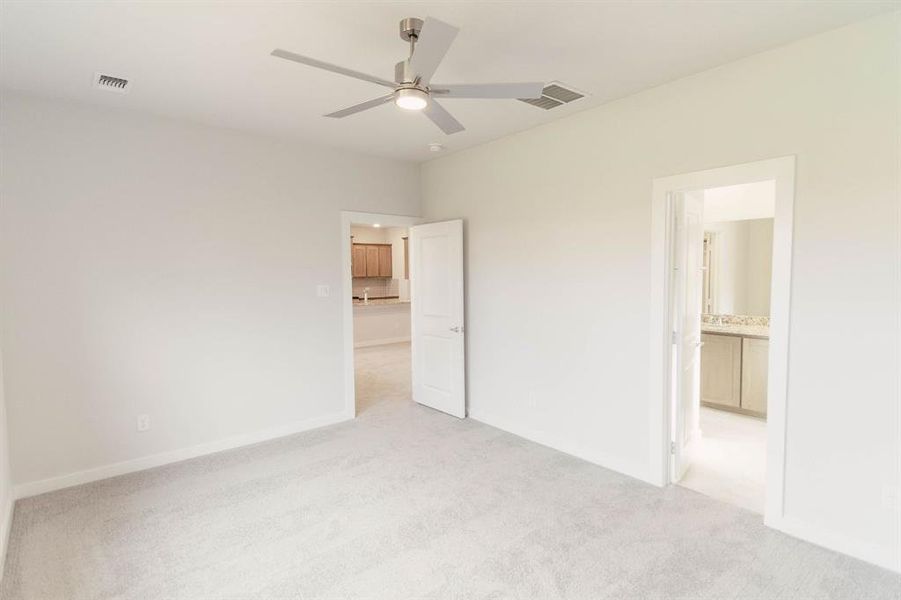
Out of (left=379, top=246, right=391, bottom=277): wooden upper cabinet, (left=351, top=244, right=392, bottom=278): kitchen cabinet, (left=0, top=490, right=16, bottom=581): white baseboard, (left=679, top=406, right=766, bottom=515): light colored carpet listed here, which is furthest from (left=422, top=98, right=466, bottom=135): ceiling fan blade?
(left=379, top=246, right=391, bottom=277): wooden upper cabinet

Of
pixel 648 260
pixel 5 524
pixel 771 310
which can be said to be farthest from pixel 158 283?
pixel 771 310

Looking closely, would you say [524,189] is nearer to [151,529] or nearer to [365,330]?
[151,529]

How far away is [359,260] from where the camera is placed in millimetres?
10523

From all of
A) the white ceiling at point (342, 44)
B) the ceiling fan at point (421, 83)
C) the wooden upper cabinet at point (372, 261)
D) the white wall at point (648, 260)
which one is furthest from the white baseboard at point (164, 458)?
the wooden upper cabinet at point (372, 261)

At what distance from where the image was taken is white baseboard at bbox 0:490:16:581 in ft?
7.71

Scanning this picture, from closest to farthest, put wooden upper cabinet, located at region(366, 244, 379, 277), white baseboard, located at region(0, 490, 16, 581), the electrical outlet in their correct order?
white baseboard, located at region(0, 490, 16, 581)
the electrical outlet
wooden upper cabinet, located at region(366, 244, 379, 277)

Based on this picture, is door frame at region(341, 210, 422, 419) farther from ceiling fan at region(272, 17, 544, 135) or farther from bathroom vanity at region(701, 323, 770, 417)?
bathroom vanity at region(701, 323, 770, 417)

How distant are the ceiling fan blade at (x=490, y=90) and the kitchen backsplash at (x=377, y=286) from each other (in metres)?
8.89

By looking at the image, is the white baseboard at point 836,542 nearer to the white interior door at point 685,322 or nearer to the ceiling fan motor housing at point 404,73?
the white interior door at point 685,322

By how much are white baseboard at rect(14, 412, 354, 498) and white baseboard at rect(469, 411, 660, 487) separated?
1.47m

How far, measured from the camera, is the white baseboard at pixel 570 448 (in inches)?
129

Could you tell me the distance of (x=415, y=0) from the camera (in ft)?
6.62

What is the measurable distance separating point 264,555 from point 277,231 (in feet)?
8.78

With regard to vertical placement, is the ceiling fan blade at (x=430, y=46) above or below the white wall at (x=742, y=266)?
above
